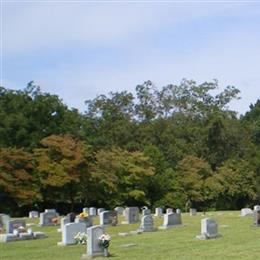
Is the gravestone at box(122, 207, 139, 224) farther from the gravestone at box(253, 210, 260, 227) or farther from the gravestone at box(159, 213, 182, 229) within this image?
the gravestone at box(253, 210, 260, 227)

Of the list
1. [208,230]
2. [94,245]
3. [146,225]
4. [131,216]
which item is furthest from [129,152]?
[94,245]

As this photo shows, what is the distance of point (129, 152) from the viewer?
188 ft

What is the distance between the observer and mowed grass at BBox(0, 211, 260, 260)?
16.5 m

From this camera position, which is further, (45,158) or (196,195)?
(196,195)

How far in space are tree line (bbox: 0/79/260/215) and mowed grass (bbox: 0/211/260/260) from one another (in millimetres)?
20361

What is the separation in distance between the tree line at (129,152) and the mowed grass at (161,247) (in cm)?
2036

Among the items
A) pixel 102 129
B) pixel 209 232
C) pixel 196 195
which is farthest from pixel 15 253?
pixel 102 129

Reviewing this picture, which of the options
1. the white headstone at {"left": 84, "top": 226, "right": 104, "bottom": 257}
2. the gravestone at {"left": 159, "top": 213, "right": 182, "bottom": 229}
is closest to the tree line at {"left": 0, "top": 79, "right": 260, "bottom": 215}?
the gravestone at {"left": 159, "top": 213, "right": 182, "bottom": 229}

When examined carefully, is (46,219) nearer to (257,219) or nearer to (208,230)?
(257,219)

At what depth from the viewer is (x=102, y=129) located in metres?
66.4

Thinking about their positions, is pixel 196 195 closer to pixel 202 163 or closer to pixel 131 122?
pixel 202 163

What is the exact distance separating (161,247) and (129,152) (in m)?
38.6

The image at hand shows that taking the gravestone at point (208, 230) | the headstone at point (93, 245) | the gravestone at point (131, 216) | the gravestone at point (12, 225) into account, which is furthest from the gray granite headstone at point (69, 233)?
the gravestone at point (131, 216)

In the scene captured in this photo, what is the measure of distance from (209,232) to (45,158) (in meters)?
25.3
